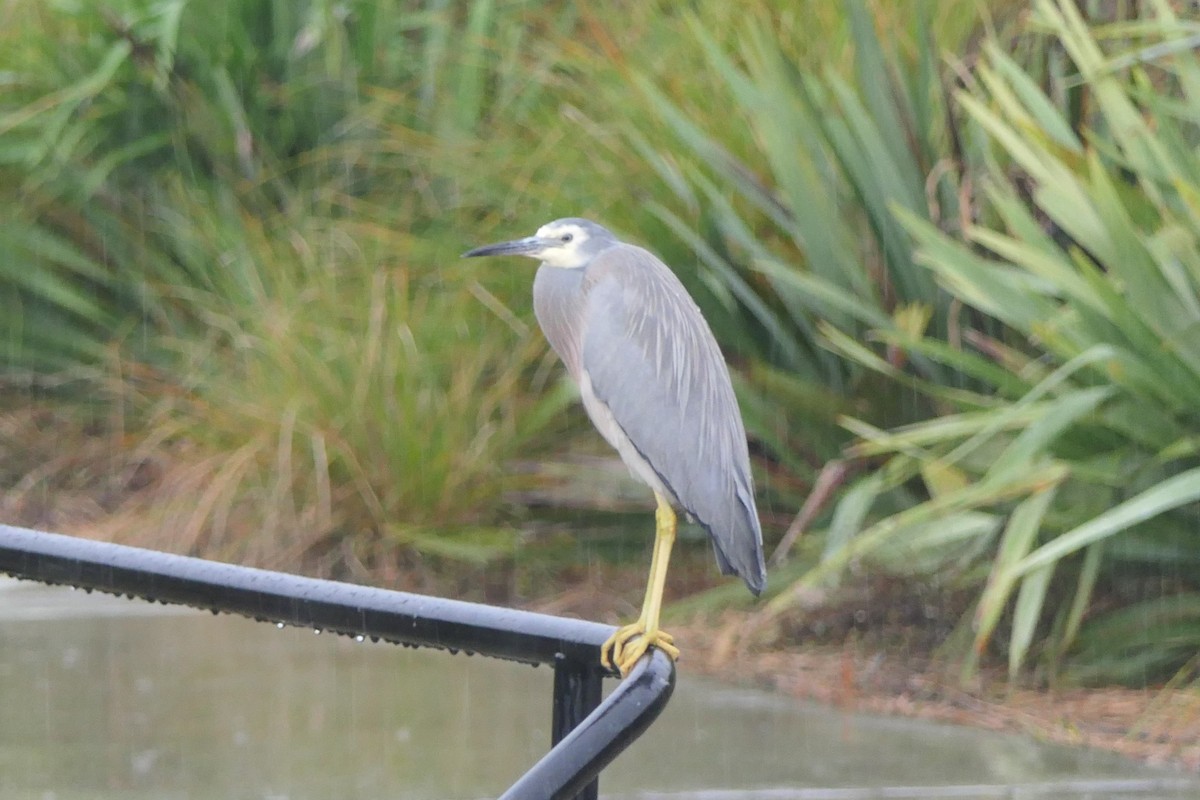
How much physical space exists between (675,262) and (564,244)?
9.94 feet

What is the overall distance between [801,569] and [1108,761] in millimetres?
1378

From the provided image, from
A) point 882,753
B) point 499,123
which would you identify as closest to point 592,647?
point 882,753

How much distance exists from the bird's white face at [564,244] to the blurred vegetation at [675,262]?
4.98 feet

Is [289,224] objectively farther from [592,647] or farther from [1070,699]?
[592,647]

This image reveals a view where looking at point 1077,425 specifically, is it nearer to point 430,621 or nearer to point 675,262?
point 675,262

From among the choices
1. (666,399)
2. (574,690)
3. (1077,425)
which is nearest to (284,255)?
(1077,425)

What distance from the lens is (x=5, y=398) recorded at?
8.06 m

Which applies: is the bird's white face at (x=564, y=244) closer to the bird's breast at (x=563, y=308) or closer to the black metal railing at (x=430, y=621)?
the bird's breast at (x=563, y=308)

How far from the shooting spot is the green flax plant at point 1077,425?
4.82m

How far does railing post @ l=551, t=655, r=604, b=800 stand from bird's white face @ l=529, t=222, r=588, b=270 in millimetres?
1681


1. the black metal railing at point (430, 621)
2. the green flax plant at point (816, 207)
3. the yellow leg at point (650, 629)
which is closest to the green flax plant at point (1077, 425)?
the green flax plant at point (816, 207)

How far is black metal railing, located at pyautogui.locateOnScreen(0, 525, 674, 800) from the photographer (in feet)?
4.75

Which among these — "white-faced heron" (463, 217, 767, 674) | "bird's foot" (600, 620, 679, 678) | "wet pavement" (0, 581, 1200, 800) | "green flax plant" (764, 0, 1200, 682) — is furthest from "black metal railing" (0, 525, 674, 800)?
"green flax plant" (764, 0, 1200, 682)

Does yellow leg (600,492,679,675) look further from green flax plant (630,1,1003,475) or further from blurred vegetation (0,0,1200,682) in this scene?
green flax plant (630,1,1003,475)
